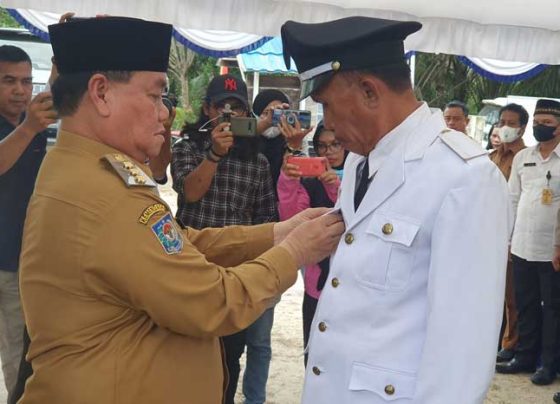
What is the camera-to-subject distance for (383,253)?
144 cm

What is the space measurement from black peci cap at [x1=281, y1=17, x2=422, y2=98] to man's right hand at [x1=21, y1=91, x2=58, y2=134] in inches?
54.9

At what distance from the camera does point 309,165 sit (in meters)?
3.04

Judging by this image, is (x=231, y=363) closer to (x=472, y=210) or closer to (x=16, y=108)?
(x=16, y=108)

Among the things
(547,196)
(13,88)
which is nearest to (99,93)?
(13,88)

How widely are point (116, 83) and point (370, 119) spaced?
0.65 metres

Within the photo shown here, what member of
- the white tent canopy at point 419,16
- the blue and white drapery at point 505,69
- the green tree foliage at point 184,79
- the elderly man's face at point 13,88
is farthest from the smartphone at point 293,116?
the green tree foliage at point 184,79

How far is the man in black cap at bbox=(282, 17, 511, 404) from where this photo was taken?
4.29 feet

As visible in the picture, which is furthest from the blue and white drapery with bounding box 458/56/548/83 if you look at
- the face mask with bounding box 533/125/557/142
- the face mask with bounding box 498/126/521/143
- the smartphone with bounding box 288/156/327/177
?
the smartphone with bounding box 288/156/327/177

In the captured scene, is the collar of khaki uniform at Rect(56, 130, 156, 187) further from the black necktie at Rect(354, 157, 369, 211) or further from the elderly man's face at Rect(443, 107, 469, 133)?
the elderly man's face at Rect(443, 107, 469, 133)

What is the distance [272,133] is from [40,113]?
4.83ft

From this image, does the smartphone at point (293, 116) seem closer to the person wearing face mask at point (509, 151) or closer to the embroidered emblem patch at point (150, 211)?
the embroidered emblem patch at point (150, 211)

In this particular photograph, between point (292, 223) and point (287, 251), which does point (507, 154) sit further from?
point (287, 251)

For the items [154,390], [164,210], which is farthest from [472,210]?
[154,390]

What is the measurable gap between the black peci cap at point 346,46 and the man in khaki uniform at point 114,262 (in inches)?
15.0
